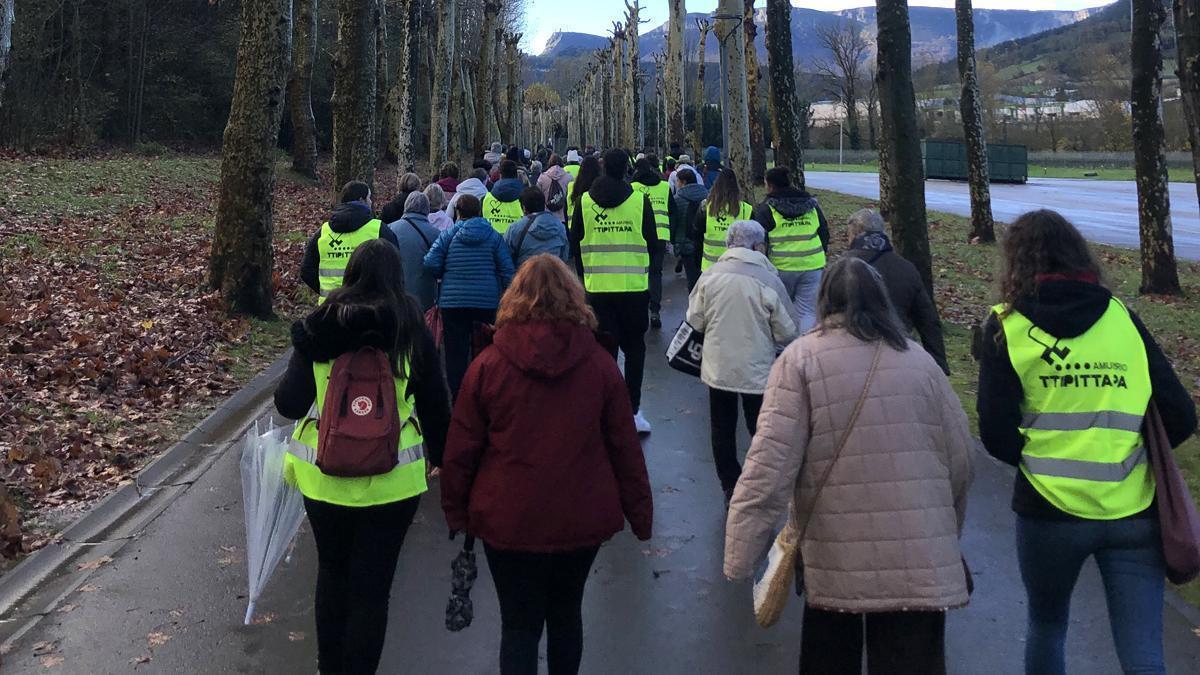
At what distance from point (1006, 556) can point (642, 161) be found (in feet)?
30.8

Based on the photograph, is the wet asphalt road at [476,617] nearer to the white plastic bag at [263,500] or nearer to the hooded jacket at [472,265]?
the white plastic bag at [263,500]

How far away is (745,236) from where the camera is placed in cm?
677

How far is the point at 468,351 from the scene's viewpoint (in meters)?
9.00

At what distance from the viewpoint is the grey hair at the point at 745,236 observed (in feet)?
22.2

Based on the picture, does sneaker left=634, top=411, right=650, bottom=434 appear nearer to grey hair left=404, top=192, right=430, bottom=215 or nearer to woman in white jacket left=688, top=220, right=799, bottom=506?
woman in white jacket left=688, top=220, right=799, bottom=506

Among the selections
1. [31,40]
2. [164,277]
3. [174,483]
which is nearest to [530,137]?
[31,40]

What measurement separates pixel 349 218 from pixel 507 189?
350 centimetres

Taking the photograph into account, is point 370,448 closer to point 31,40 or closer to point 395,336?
point 395,336

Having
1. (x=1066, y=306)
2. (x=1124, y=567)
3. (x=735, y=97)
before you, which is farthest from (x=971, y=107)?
(x=1124, y=567)

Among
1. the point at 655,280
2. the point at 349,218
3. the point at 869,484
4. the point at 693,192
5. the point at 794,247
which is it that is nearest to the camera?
the point at 869,484

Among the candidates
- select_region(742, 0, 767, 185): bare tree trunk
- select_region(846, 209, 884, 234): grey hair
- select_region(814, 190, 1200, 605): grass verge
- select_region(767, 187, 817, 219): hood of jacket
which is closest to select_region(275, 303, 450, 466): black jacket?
select_region(814, 190, 1200, 605): grass verge

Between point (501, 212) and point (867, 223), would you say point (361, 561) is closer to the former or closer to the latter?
point (867, 223)

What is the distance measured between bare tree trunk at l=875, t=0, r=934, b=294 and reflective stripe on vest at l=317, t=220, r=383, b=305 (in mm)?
6849

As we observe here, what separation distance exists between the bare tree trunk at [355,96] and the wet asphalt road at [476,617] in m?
12.4
